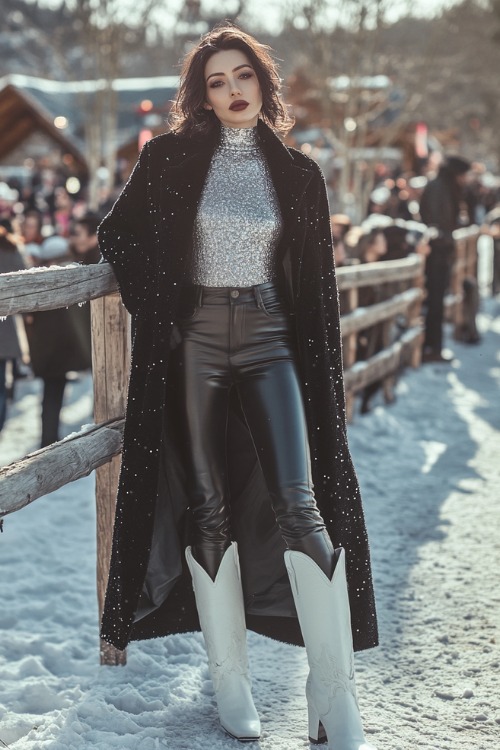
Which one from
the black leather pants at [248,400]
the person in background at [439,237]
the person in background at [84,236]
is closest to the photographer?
the black leather pants at [248,400]

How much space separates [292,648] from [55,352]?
3667 mm

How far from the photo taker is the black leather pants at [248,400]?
2996 mm

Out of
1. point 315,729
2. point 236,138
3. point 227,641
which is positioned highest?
point 236,138

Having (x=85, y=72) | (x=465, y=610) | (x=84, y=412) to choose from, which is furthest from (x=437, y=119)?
(x=465, y=610)

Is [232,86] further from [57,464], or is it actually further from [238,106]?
[57,464]

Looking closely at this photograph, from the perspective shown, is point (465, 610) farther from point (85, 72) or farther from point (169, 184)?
point (85, 72)

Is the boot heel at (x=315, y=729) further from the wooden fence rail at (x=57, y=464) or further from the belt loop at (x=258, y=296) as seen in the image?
the belt loop at (x=258, y=296)

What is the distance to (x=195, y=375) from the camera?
308cm

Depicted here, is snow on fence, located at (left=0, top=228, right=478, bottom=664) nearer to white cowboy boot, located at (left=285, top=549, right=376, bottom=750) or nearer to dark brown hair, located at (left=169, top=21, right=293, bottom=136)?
dark brown hair, located at (left=169, top=21, right=293, bottom=136)

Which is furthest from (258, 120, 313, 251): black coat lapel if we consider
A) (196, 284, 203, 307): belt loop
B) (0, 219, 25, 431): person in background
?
(0, 219, 25, 431): person in background

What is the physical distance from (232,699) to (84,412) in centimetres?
588

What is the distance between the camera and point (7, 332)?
23.6ft

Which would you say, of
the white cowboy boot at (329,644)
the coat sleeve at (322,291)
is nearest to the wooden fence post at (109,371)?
the coat sleeve at (322,291)

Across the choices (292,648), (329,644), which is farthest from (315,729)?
(292,648)
